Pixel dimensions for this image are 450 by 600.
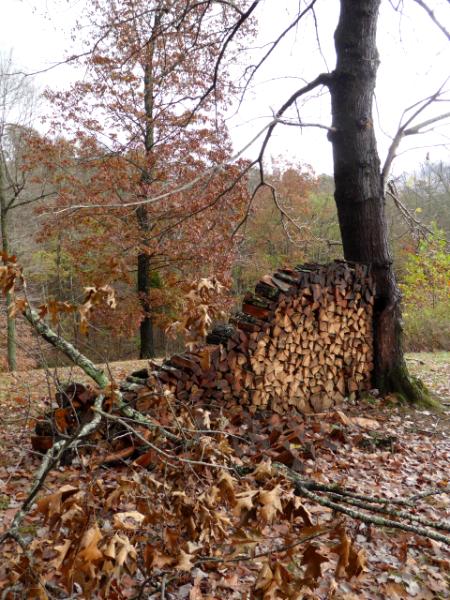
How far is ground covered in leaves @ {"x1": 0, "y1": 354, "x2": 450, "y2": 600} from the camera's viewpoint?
167 cm

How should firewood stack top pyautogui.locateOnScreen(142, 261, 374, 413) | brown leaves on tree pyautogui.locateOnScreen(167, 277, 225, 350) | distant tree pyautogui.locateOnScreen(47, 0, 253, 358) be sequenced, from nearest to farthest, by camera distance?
brown leaves on tree pyautogui.locateOnScreen(167, 277, 225, 350) < firewood stack top pyautogui.locateOnScreen(142, 261, 374, 413) < distant tree pyautogui.locateOnScreen(47, 0, 253, 358)

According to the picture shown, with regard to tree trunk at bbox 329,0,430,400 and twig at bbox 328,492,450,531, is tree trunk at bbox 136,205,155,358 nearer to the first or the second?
tree trunk at bbox 329,0,430,400

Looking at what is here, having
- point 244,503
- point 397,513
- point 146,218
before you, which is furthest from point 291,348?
point 146,218

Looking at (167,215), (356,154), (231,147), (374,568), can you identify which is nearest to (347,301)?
(356,154)

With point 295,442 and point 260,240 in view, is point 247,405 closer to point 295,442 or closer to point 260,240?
point 295,442

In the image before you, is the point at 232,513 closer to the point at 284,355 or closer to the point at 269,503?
the point at 269,503

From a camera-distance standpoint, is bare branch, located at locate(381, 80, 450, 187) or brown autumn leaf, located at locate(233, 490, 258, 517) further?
bare branch, located at locate(381, 80, 450, 187)

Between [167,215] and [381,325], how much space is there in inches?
235

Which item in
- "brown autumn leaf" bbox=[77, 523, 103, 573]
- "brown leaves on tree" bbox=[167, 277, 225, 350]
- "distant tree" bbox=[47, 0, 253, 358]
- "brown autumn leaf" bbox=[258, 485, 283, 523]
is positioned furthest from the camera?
"distant tree" bbox=[47, 0, 253, 358]

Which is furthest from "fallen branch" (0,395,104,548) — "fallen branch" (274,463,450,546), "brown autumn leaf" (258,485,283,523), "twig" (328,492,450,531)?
"twig" (328,492,450,531)

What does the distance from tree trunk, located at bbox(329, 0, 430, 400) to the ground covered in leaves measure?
0.69 metres

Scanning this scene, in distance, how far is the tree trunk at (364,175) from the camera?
5.84m

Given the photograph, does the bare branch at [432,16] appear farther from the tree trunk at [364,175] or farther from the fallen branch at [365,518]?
the fallen branch at [365,518]

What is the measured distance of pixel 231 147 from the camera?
1110cm
